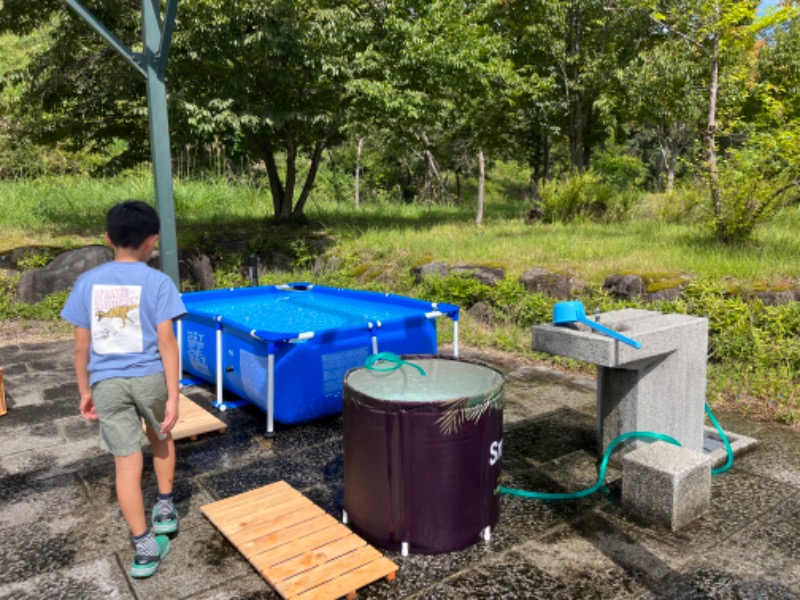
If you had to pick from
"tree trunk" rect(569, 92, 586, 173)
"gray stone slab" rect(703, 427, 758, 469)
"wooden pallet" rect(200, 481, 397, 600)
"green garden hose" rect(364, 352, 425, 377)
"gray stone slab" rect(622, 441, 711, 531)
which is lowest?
"gray stone slab" rect(703, 427, 758, 469)

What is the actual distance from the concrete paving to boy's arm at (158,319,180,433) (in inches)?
32.2

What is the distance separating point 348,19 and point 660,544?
1066cm

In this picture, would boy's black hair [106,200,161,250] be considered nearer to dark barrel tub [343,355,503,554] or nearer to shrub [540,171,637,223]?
dark barrel tub [343,355,503,554]

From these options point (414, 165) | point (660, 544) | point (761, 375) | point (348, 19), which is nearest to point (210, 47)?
point (348, 19)

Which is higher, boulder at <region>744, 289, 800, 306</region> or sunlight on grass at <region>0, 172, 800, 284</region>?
sunlight on grass at <region>0, 172, 800, 284</region>

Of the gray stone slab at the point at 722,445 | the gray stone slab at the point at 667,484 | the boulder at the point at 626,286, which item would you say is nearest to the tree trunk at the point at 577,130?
the boulder at the point at 626,286

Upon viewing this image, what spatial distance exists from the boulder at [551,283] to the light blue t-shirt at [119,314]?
608 centimetres

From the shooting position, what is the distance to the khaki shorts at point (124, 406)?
297 cm

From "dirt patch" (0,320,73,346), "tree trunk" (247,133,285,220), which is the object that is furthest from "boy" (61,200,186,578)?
"tree trunk" (247,133,285,220)

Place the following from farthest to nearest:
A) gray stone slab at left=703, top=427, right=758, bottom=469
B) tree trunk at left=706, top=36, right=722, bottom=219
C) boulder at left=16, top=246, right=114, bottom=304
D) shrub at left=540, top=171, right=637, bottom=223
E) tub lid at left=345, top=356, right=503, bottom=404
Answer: shrub at left=540, top=171, right=637, bottom=223 → boulder at left=16, top=246, right=114, bottom=304 → tree trunk at left=706, top=36, right=722, bottom=219 → gray stone slab at left=703, top=427, right=758, bottom=469 → tub lid at left=345, top=356, right=503, bottom=404

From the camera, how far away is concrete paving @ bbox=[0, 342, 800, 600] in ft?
9.95

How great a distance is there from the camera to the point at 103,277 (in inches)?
117

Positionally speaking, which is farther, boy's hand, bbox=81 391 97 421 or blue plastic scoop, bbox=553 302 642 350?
A: blue plastic scoop, bbox=553 302 642 350

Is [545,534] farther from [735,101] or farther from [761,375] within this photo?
[735,101]
